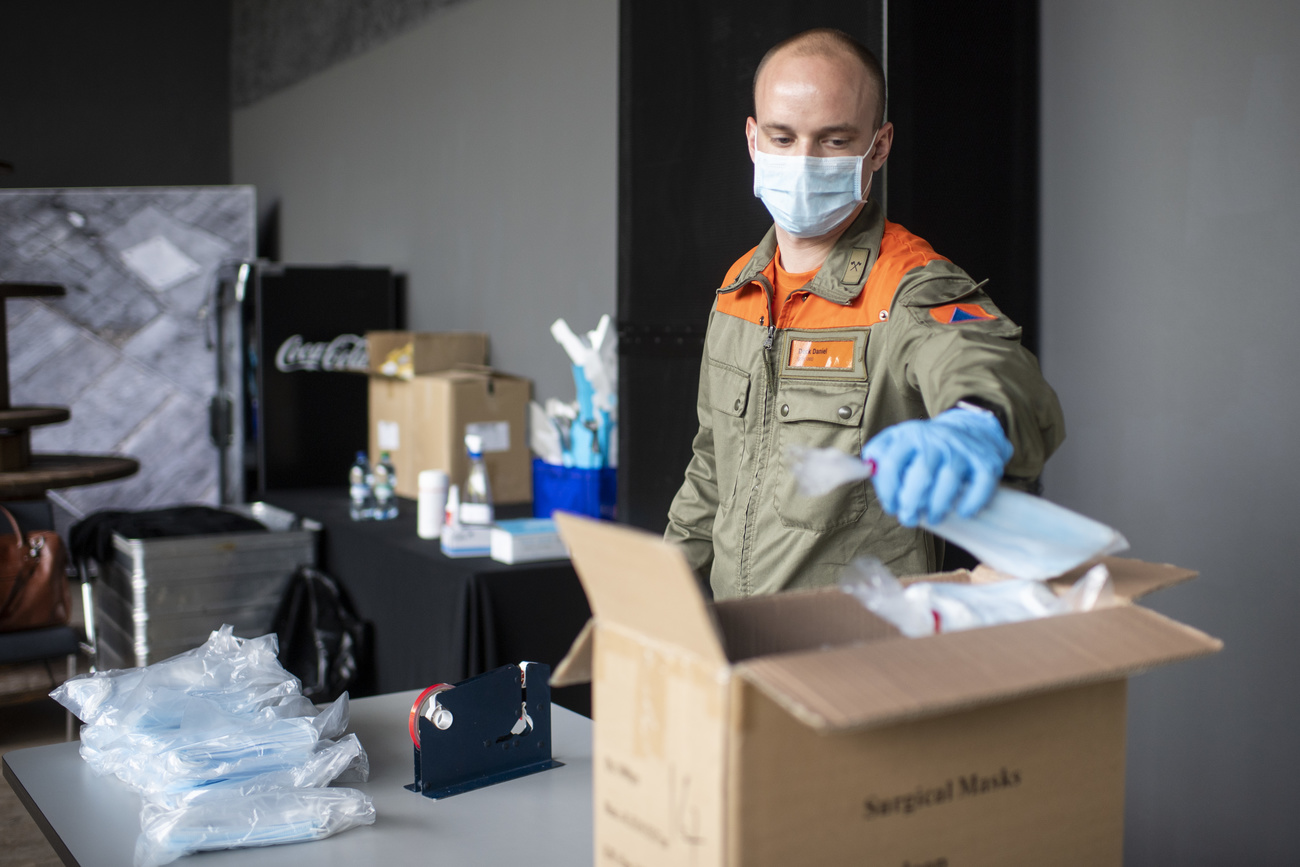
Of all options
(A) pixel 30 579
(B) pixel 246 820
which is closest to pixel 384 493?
(A) pixel 30 579

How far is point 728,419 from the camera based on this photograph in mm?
1586

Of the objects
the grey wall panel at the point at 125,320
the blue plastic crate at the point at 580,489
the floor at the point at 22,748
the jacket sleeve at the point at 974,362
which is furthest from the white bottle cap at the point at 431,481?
the grey wall panel at the point at 125,320

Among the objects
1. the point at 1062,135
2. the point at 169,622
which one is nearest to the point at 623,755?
the point at 1062,135

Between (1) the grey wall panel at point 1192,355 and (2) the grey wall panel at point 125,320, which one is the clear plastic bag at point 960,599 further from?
(2) the grey wall panel at point 125,320

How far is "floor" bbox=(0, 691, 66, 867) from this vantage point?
9.23 ft

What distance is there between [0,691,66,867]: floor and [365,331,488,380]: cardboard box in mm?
1537

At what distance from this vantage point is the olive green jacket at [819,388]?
1356mm

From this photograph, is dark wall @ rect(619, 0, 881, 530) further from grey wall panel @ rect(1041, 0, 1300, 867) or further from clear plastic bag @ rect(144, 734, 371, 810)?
clear plastic bag @ rect(144, 734, 371, 810)

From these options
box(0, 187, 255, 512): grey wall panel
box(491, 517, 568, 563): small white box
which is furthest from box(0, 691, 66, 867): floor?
box(0, 187, 255, 512): grey wall panel

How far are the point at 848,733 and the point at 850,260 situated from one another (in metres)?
0.89

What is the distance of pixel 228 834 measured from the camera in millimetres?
1175

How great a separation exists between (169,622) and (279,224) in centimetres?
377

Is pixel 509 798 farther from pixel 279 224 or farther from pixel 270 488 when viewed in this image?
pixel 279 224

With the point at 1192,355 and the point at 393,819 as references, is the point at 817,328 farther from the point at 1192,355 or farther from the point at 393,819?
the point at 1192,355
